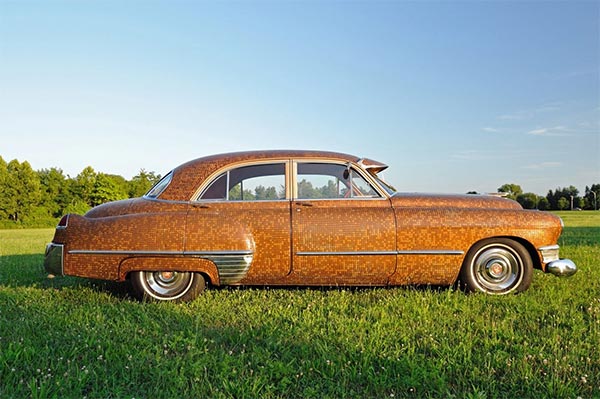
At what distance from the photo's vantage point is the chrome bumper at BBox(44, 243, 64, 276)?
3898 mm

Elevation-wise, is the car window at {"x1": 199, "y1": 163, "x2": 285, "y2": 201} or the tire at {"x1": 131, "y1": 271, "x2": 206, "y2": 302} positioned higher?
the car window at {"x1": 199, "y1": 163, "x2": 285, "y2": 201}

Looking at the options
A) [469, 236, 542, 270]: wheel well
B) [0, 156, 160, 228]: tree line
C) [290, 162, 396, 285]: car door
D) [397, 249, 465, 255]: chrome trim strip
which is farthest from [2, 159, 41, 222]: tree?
[469, 236, 542, 270]: wheel well

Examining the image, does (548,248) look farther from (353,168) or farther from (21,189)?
(21,189)

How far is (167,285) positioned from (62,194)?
58394 mm

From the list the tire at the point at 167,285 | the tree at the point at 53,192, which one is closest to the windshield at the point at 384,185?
the tire at the point at 167,285

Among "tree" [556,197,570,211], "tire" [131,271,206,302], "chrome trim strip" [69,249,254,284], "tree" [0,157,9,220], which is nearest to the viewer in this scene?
"chrome trim strip" [69,249,254,284]

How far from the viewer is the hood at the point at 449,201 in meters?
4.07

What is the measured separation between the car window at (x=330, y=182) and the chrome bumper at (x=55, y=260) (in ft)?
8.41

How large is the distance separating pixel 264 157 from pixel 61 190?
59.2 metres

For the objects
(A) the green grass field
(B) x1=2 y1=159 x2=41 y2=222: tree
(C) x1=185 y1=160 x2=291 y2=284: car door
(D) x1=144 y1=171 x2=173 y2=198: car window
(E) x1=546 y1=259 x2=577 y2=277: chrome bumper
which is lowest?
(A) the green grass field

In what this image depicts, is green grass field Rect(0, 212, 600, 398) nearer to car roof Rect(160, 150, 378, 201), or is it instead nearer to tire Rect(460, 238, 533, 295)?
tire Rect(460, 238, 533, 295)

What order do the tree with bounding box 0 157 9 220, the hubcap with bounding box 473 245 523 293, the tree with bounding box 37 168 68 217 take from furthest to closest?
the tree with bounding box 37 168 68 217, the tree with bounding box 0 157 9 220, the hubcap with bounding box 473 245 523 293

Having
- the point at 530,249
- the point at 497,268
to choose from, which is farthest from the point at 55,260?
the point at 530,249

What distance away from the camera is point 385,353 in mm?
2562
